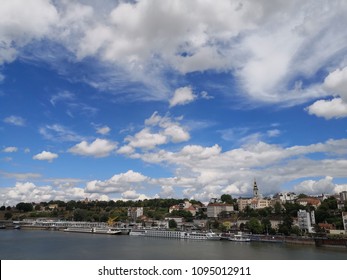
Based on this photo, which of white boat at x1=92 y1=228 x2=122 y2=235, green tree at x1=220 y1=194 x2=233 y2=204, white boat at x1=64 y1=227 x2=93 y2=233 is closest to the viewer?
white boat at x1=92 y1=228 x2=122 y2=235

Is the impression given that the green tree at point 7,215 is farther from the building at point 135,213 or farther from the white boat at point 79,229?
the white boat at point 79,229

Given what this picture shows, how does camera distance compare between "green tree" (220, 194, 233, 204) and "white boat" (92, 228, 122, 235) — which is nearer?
"white boat" (92, 228, 122, 235)

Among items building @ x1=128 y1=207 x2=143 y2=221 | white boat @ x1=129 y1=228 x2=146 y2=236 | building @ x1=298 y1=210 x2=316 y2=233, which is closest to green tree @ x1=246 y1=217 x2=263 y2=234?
building @ x1=298 y1=210 x2=316 y2=233

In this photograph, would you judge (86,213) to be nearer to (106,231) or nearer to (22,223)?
(22,223)

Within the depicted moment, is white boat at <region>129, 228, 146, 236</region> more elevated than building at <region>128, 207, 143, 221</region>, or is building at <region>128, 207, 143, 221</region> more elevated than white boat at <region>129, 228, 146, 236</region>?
building at <region>128, 207, 143, 221</region>

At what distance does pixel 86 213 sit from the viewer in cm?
5975

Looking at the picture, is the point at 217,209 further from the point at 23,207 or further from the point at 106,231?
the point at 23,207

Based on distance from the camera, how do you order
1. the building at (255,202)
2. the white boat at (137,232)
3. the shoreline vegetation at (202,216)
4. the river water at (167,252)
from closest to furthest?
the river water at (167,252) < the shoreline vegetation at (202,216) < the white boat at (137,232) < the building at (255,202)

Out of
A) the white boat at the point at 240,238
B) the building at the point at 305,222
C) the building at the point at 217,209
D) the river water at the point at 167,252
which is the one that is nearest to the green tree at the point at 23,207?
the building at the point at 217,209

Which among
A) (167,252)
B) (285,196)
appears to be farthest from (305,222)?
(285,196)

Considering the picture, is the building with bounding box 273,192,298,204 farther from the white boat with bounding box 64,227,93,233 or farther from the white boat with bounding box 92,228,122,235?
the white boat with bounding box 64,227,93,233

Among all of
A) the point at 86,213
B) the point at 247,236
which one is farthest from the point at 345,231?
the point at 86,213

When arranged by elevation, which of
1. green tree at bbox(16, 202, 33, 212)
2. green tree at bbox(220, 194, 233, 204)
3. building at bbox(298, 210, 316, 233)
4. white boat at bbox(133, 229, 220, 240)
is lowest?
white boat at bbox(133, 229, 220, 240)

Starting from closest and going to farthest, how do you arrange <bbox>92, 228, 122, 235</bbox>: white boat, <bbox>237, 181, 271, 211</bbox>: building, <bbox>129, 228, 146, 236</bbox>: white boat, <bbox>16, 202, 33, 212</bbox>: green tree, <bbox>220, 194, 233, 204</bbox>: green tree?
<bbox>129, 228, 146, 236</bbox>: white boat, <bbox>92, 228, 122, 235</bbox>: white boat, <bbox>237, 181, 271, 211</bbox>: building, <bbox>220, 194, 233, 204</bbox>: green tree, <bbox>16, 202, 33, 212</bbox>: green tree
